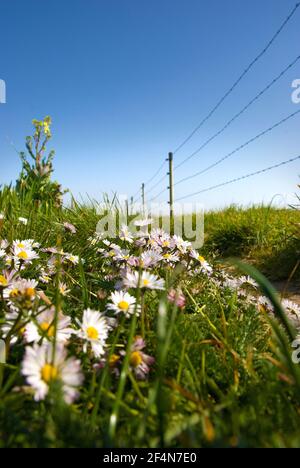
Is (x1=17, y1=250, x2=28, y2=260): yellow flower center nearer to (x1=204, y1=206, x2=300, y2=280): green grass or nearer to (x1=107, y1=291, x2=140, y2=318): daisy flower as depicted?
(x1=107, y1=291, x2=140, y2=318): daisy flower

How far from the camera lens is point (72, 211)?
165 inches

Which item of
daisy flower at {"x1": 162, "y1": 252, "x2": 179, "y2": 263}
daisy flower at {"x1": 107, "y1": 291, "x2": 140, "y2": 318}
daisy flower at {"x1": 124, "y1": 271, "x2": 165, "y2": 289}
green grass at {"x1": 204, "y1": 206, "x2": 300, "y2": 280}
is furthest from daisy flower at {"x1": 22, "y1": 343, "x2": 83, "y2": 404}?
green grass at {"x1": 204, "y1": 206, "x2": 300, "y2": 280}

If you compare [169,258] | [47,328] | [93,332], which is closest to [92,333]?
[93,332]

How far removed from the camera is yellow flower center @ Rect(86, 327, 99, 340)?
3.14ft

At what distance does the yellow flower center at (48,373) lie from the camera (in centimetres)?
75

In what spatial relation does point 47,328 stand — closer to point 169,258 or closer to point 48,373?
point 48,373

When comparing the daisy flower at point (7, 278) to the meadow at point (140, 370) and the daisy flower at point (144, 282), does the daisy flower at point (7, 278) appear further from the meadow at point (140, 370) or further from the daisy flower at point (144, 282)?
the daisy flower at point (144, 282)

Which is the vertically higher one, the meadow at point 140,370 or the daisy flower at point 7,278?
the daisy flower at point 7,278

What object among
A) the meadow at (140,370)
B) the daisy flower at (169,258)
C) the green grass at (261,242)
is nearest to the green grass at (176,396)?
the meadow at (140,370)

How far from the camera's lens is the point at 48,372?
0.76 m
